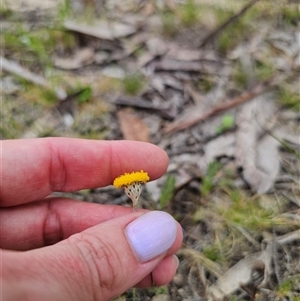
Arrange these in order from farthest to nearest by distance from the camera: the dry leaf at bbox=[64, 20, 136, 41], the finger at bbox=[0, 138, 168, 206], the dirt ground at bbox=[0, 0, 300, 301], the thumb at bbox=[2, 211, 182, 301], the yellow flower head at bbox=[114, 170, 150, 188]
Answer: the dry leaf at bbox=[64, 20, 136, 41] → the dirt ground at bbox=[0, 0, 300, 301] → the finger at bbox=[0, 138, 168, 206] → the yellow flower head at bbox=[114, 170, 150, 188] → the thumb at bbox=[2, 211, 182, 301]

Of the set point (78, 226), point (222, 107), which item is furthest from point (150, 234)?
point (222, 107)

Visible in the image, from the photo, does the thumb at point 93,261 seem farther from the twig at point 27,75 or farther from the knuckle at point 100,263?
the twig at point 27,75

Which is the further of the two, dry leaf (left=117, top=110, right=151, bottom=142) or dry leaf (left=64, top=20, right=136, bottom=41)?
dry leaf (left=64, top=20, right=136, bottom=41)

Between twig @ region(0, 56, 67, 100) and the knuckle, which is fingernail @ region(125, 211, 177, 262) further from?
twig @ region(0, 56, 67, 100)

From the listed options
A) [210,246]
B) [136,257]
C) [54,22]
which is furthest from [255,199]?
[54,22]

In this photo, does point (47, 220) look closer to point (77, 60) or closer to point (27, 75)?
point (27, 75)

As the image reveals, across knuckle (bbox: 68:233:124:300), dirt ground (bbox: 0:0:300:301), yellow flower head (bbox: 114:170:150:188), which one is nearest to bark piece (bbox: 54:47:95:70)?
dirt ground (bbox: 0:0:300:301)

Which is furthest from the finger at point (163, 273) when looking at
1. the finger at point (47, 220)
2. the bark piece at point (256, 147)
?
the bark piece at point (256, 147)

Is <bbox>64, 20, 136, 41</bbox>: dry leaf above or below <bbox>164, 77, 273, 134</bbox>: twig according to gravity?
above
